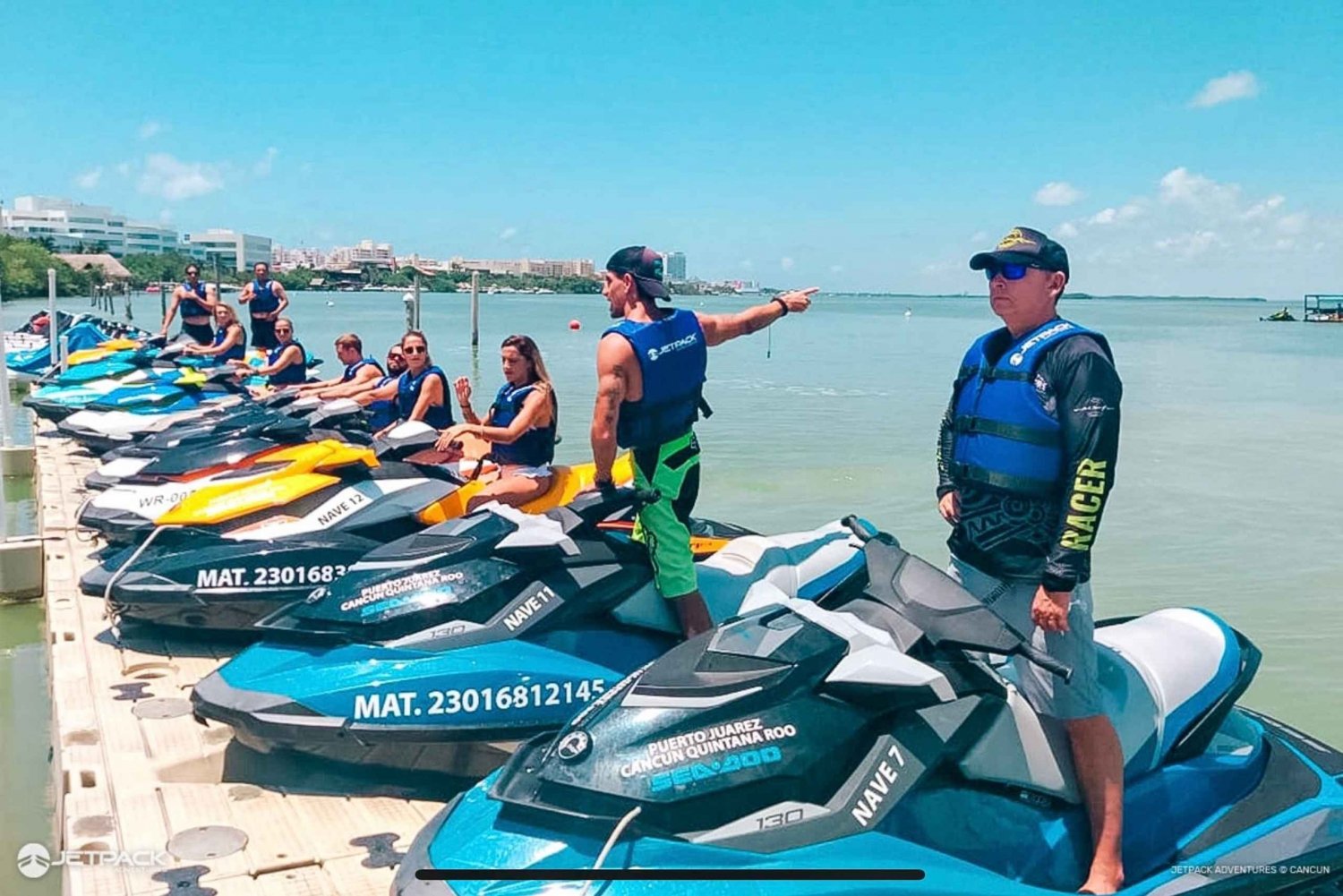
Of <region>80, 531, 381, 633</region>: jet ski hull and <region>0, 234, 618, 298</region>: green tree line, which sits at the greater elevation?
<region>0, 234, 618, 298</region>: green tree line

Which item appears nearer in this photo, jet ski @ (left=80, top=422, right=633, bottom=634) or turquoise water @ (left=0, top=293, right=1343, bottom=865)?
jet ski @ (left=80, top=422, right=633, bottom=634)

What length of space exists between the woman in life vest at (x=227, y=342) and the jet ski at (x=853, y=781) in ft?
40.4

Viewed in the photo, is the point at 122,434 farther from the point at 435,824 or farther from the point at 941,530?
the point at 435,824

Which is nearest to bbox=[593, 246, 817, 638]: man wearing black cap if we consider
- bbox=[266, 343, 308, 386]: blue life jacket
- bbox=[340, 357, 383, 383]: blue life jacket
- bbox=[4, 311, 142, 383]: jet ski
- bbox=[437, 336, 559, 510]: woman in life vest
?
bbox=[437, 336, 559, 510]: woman in life vest

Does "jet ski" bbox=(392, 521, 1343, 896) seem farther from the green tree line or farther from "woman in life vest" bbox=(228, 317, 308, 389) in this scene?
the green tree line

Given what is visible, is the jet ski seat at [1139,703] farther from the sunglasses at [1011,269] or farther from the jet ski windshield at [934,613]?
the sunglasses at [1011,269]

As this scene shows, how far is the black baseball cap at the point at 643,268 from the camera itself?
4129mm

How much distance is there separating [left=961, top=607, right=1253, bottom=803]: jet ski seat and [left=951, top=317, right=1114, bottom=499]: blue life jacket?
1.87 ft

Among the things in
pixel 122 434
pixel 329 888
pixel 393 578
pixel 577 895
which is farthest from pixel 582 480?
pixel 122 434

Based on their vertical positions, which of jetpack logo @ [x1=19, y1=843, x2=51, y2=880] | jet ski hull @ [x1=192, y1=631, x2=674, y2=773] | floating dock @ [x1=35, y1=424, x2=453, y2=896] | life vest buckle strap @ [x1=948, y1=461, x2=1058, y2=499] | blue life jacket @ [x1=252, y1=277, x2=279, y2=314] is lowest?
jetpack logo @ [x1=19, y1=843, x2=51, y2=880]

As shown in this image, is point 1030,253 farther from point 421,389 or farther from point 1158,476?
point 1158,476

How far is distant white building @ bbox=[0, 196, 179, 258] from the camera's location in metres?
153

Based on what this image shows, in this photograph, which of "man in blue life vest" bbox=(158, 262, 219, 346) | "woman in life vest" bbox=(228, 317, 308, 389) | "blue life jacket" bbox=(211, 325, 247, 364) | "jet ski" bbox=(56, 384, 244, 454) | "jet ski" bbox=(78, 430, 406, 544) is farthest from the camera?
"man in blue life vest" bbox=(158, 262, 219, 346)

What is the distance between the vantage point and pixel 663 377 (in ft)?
13.7
